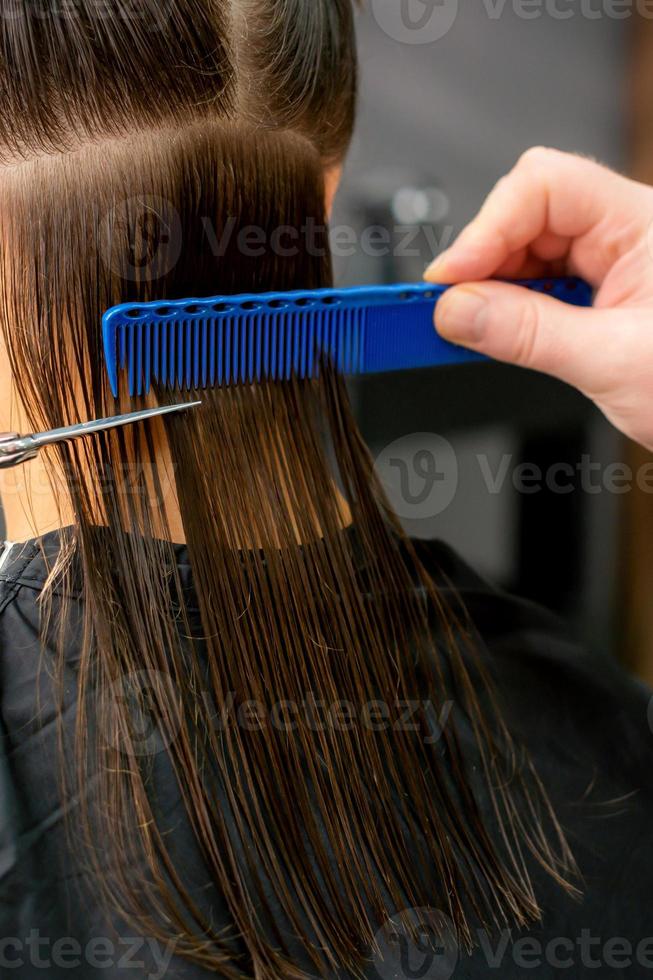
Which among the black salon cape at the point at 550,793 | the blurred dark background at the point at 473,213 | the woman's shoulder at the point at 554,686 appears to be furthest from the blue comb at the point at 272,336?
the blurred dark background at the point at 473,213

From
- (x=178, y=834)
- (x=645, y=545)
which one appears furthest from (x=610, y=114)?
(x=178, y=834)

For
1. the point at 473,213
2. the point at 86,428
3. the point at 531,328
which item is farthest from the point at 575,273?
the point at 473,213

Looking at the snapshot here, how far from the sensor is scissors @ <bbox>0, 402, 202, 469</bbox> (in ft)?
2.68

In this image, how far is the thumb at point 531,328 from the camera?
905 mm

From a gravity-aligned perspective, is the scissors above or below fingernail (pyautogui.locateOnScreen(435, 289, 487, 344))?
below

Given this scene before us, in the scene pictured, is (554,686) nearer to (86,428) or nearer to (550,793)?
(550,793)

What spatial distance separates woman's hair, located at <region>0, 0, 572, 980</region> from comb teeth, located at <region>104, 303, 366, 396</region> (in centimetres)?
3

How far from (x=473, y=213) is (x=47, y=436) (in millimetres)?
1323

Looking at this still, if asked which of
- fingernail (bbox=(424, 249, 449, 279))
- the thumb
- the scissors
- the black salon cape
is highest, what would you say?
fingernail (bbox=(424, 249, 449, 279))

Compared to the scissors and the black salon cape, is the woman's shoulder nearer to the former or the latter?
the black salon cape

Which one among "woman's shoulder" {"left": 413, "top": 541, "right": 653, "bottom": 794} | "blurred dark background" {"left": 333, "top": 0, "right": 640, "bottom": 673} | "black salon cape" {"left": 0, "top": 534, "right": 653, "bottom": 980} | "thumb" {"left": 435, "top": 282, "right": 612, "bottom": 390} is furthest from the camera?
"blurred dark background" {"left": 333, "top": 0, "right": 640, "bottom": 673}

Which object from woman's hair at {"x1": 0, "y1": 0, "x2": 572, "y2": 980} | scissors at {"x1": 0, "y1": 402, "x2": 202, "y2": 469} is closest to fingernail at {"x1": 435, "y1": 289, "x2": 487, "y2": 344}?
woman's hair at {"x1": 0, "y1": 0, "x2": 572, "y2": 980}

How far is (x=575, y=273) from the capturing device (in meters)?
1.07

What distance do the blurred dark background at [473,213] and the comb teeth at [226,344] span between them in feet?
2.24
